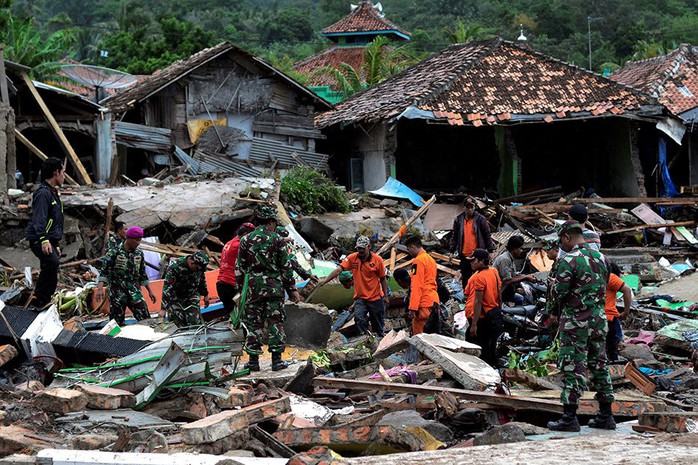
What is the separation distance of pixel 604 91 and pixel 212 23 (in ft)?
147

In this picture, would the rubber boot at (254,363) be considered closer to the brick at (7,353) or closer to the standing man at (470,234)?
the brick at (7,353)

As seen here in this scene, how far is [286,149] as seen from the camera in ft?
83.0

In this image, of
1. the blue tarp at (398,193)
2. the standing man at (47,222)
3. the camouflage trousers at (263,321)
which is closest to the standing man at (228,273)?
the camouflage trousers at (263,321)

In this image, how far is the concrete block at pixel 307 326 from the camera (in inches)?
468

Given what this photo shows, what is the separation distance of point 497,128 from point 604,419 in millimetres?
17816

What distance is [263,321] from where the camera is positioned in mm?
10000

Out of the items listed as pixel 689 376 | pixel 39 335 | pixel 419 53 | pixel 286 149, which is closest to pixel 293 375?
pixel 39 335

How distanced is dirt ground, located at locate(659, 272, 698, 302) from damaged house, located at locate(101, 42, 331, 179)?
10660 millimetres

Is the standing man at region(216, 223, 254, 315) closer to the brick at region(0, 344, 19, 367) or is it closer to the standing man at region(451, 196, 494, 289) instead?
the brick at region(0, 344, 19, 367)

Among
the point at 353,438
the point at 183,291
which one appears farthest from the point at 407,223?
the point at 353,438

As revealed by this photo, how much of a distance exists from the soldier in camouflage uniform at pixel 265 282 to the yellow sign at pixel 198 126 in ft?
49.9

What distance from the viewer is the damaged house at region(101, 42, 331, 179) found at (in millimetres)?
24297

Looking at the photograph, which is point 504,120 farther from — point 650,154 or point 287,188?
point 287,188

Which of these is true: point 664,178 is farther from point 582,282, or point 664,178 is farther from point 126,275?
point 582,282
